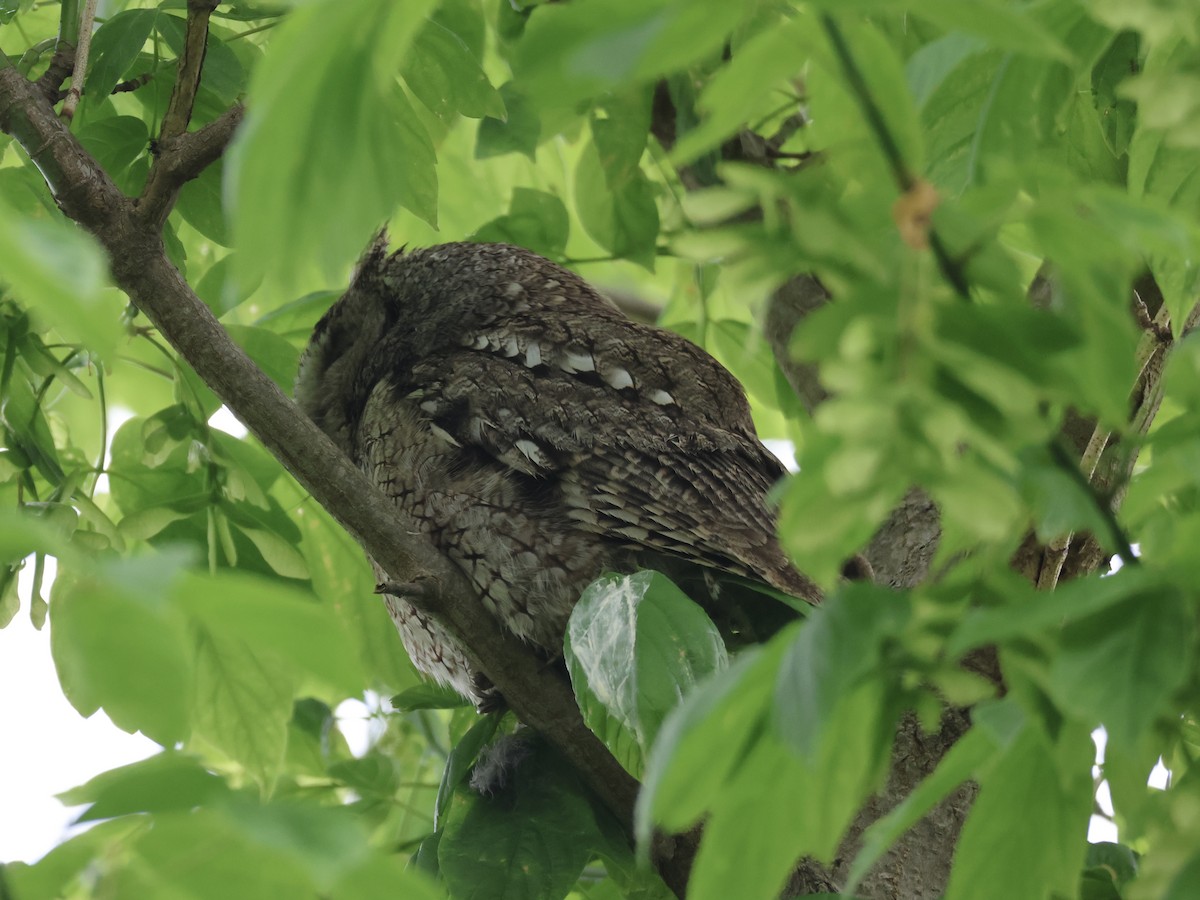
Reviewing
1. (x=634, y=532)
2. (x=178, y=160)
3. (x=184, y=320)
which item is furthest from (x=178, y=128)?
(x=634, y=532)

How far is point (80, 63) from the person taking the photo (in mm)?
1448

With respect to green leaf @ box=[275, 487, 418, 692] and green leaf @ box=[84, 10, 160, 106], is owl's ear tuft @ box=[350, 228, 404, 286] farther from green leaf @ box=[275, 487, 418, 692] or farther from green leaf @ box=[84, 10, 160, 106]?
green leaf @ box=[84, 10, 160, 106]

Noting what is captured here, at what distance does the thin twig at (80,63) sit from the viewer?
1437 millimetres

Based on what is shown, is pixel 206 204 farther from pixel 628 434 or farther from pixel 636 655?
pixel 636 655

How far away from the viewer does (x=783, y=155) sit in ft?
6.95

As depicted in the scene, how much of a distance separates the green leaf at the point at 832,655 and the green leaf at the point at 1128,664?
80 mm

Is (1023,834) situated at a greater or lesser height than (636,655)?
lesser

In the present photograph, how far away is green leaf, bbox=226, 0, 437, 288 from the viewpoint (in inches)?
22.5

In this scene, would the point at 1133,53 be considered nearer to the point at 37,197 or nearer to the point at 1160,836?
the point at 1160,836

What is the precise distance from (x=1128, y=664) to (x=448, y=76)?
3.99 feet

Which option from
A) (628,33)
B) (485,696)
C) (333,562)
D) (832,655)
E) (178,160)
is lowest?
(832,655)

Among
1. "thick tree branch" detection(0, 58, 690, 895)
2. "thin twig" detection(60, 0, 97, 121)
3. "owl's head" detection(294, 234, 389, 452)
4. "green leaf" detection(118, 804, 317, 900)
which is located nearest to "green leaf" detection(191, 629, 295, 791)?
"thick tree branch" detection(0, 58, 690, 895)

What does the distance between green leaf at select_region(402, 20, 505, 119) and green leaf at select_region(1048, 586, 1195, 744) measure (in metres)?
1.14

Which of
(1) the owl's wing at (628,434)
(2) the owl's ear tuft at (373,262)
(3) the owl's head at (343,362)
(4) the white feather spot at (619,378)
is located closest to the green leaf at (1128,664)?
(1) the owl's wing at (628,434)
